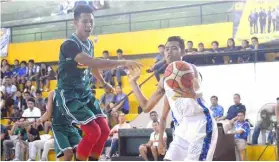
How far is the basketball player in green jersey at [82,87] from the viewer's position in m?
4.43

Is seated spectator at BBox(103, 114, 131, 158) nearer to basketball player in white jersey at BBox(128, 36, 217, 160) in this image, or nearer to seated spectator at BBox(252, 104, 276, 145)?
seated spectator at BBox(252, 104, 276, 145)

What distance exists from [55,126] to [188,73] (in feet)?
4.32

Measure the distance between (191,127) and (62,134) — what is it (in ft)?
4.13

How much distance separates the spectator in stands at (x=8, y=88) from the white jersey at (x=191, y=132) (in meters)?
7.40

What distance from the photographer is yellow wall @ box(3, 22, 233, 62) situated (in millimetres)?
10992

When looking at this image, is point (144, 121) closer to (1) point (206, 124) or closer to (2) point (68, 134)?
(2) point (68, 134)

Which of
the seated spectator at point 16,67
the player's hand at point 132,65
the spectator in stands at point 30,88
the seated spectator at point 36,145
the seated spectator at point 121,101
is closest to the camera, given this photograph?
the player's hand at point 132,65

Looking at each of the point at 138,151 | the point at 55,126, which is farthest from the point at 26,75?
the point at 55,126

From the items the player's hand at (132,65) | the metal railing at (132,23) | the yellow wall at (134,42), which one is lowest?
the player's hand at (132,65)

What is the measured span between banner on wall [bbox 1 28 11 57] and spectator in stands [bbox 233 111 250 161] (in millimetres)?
6445

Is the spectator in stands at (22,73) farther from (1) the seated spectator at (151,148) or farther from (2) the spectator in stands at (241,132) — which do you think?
(2) the spectator in stands at (241,132)

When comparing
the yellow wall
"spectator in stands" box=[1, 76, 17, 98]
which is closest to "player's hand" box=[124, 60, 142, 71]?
the yellow wall

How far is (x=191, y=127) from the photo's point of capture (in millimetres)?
3824

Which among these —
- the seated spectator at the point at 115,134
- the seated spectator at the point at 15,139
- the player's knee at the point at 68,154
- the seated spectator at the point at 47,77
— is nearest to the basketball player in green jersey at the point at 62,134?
the player's knee at the point at 68,154
